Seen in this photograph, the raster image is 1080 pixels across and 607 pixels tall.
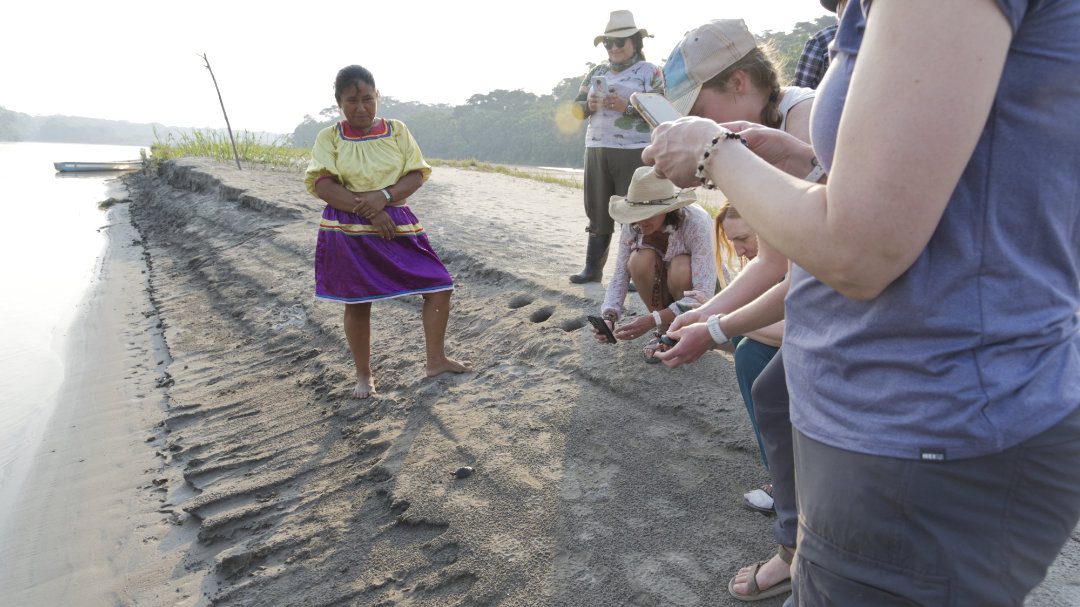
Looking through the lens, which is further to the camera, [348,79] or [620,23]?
[620,23]

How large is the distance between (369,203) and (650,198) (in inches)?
54.3

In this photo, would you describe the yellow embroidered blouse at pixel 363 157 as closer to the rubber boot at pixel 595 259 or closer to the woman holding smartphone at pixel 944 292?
the rubber boot at pixel 595 259

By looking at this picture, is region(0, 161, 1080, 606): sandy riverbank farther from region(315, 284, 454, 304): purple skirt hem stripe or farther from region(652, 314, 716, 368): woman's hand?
region(652, 314, 716, 368): woman's hand

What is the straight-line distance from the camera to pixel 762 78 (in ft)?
5.87

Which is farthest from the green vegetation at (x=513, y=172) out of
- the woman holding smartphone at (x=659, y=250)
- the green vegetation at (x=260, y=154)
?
the woman holding smartphone at (x=659, y=250)

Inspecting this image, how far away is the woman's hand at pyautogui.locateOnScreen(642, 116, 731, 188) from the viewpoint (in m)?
1.00

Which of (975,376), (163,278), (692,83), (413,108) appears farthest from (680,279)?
(413,108)

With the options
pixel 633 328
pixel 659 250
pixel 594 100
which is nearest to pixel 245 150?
pixel 594 100

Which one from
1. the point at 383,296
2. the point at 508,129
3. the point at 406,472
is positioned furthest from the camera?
the point at 508,129

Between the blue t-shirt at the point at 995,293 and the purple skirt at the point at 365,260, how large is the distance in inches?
114

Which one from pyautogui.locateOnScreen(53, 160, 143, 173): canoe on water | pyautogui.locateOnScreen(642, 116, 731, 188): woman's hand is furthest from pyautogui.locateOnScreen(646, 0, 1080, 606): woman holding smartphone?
pyautogui.locateOnScreen(53, 160, 143, 173): canoe on water

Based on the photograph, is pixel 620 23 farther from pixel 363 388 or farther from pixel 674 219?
pixel 363 388

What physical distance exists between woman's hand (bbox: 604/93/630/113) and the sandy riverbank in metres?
1.17

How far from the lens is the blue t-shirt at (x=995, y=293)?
2.40ft
